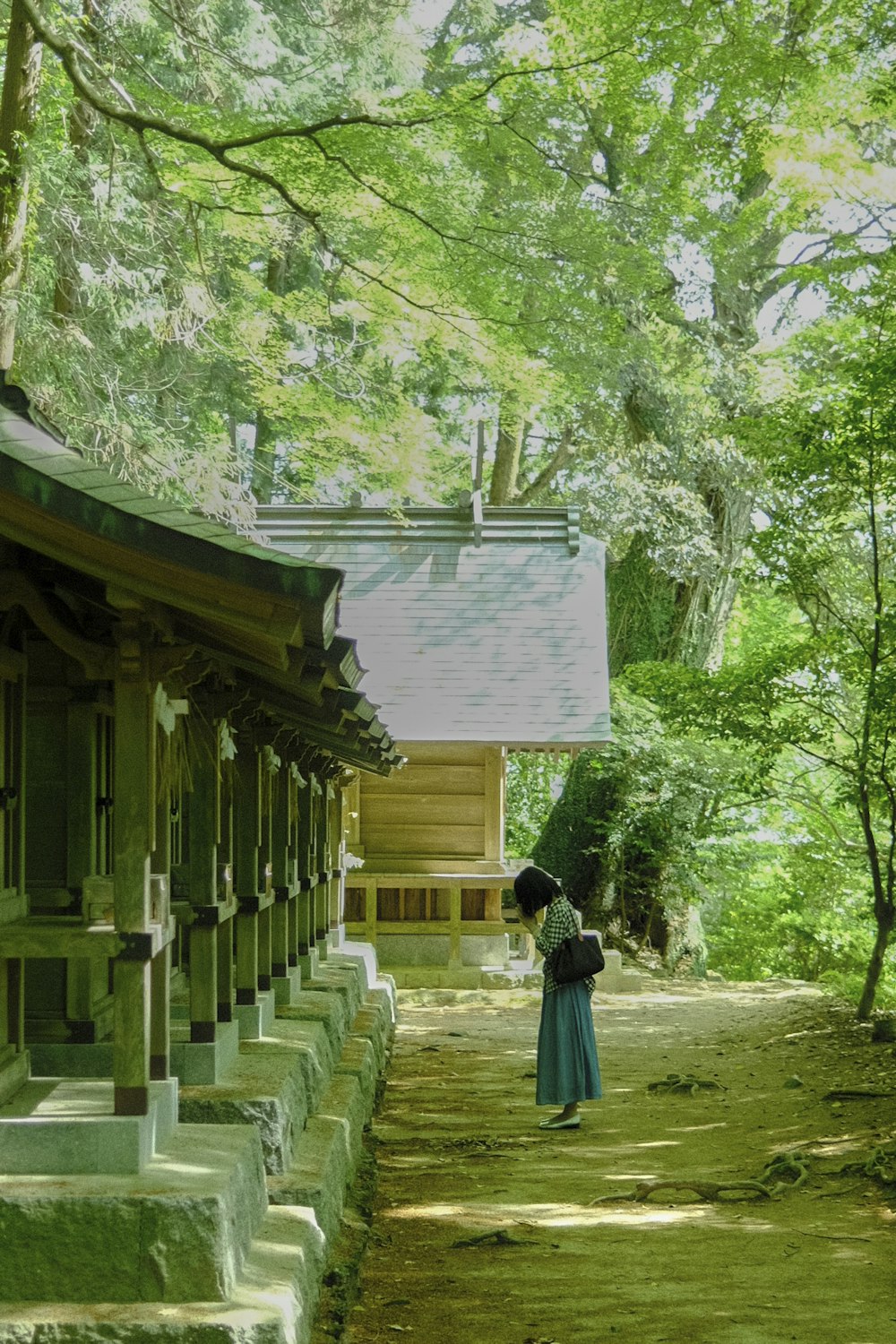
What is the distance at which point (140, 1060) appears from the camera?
4.54 m

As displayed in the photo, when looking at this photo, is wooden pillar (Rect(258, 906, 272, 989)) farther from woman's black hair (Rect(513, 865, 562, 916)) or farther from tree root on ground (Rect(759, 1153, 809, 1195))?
tree root on ground (Rect(759, 1153, 809, 1195))

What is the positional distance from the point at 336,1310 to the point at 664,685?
28.6ft

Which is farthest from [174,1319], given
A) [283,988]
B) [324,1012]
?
[283,988]

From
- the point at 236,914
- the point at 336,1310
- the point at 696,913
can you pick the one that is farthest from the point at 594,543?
the point at 336,1310

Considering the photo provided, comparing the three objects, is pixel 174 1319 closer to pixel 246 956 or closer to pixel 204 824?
pixel 204 824

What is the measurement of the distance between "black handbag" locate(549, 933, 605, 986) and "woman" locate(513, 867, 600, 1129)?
0.15 ft

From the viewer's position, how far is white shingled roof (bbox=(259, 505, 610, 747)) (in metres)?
18.4

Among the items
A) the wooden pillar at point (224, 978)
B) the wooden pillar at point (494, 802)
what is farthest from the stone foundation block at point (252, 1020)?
the wooden pillar at point (494, 802)

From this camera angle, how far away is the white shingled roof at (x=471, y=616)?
1844 cm

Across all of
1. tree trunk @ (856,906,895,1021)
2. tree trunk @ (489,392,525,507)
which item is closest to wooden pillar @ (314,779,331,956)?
tree trunk @ (856,906,895,1021)

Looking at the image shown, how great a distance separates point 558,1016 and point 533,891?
87 cm

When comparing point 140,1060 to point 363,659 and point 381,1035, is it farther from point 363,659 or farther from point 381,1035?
point 363,659

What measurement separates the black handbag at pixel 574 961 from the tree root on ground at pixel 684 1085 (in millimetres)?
2464

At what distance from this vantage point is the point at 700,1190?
7246mm
